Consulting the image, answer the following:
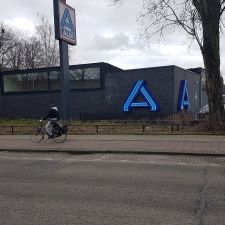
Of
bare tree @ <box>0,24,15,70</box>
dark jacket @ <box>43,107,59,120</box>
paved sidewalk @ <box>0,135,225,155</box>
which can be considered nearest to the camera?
paved sidewalk @ <box>0,135,225,155</box>

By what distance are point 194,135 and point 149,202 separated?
12202mm

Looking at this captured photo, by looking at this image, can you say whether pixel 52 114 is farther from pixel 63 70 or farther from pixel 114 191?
pixel 114 191

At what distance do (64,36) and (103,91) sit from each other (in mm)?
13157

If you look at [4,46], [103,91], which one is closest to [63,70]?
[103,91]

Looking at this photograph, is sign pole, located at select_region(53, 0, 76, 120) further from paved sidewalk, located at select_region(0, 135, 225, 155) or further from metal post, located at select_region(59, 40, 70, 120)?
paved sidewalk, located at select_region(0, 135, 225, 155)

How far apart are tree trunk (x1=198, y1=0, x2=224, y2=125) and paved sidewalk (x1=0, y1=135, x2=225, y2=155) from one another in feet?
11.1

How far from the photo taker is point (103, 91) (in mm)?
35906

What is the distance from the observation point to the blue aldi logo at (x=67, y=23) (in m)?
22.9

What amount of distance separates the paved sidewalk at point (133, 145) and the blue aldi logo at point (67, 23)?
20.4 feet

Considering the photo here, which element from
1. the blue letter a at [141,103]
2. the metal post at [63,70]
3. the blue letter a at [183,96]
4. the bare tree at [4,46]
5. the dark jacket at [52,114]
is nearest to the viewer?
the dark jacket at [52,114]

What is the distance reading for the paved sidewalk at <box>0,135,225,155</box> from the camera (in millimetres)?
14703

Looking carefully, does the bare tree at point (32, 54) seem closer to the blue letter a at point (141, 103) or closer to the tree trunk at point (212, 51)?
the blue letter a at point (141, 103)

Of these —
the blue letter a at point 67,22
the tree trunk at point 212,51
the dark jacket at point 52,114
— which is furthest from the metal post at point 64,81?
the tree trunk at point 212,51

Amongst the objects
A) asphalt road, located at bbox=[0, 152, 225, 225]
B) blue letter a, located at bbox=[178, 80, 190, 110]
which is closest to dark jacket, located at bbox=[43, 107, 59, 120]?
asphalt road, located at bbox=[0, 152, 225, 225]
